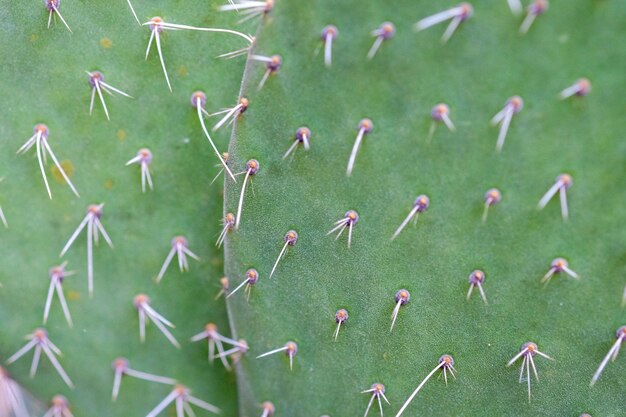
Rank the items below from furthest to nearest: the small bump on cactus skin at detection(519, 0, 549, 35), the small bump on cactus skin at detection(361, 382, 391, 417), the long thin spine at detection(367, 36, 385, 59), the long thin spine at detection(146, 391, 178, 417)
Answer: the long thin spine at detection(146, 391, 178, 417) → the small bump on cactus skin at detection(361, 382, 391, 417) → the long thin spine at detection(367, 36, 385, 59) → the small bump on cactus skin at detection(519, 0, 549, 35)

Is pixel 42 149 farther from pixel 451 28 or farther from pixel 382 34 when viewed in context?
pixel 451 28

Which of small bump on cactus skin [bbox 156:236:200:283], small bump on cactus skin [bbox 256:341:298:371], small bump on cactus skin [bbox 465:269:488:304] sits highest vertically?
small bump on cactus skin [bbox 465:269:488:304]


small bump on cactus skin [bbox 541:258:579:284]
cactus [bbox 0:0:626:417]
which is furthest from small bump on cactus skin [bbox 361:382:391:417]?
small bump on cactus skin [bbox 541:258:579:284]

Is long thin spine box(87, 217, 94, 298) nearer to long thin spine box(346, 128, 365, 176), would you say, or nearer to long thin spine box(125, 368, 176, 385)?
long thin spine box(125, 368, 176, 385)

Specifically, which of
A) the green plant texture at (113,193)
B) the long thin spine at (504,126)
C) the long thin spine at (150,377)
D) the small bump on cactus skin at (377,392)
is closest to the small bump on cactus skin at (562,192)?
the long thin spine at (504,126)

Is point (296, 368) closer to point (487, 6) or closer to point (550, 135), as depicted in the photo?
point (550, 135)

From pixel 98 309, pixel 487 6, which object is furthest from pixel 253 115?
pixel 98 309

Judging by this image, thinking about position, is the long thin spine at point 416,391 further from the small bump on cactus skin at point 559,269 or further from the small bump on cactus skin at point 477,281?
the small bump on cactus skin at point 559,269
